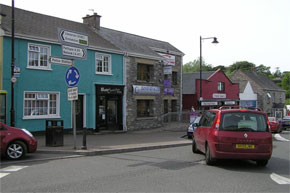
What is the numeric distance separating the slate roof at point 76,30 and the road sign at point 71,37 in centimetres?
540

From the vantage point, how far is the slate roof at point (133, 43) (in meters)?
23.5

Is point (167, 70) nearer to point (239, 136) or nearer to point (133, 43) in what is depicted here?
point (133, 43)

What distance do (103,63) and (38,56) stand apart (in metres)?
4.74

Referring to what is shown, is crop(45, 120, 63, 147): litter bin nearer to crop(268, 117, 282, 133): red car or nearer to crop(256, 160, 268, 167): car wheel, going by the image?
crop(256, 160, 268, 167): car wheel

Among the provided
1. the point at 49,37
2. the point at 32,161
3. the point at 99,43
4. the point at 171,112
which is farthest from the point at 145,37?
the point at 32,161

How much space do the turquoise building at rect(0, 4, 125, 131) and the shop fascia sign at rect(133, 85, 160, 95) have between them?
1.23m

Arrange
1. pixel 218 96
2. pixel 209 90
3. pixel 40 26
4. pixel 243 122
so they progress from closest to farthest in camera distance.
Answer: pixel 243 122, pixel 40 26, pixel 209 90, pixel 218 96

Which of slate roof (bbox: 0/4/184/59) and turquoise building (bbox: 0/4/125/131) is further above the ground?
slate roof (bbox: 0/4/184/59)

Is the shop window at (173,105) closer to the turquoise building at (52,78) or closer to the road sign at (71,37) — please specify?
the turquoise building at (52,78)

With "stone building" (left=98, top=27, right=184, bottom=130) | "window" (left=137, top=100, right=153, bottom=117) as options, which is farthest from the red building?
"window" (left=137, top=100, right=153, bottom=117)

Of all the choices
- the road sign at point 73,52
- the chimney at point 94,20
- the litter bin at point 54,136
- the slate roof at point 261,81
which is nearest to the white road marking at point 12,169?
the litter bin at point 54,136

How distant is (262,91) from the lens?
163ft

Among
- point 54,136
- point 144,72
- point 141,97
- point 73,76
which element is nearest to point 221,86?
point 144,72

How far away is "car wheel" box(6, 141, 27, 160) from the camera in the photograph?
9.99 metres
